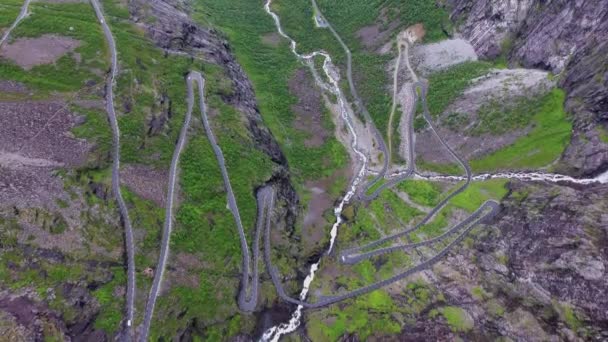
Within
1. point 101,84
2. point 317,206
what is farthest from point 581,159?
point 101,84

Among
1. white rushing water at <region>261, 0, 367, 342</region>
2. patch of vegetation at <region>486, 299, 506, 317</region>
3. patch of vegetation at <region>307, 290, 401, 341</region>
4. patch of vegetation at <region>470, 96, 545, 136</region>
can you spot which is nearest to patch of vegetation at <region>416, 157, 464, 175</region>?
patch of vegetation at <region>470, 96, 545, 136</region>

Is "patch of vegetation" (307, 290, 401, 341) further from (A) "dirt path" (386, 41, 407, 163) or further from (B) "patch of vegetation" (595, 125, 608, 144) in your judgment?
(B) "patch of vegetation" (595, 125, 608, 144)

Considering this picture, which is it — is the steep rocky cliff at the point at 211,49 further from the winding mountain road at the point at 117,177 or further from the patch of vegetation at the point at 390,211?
the patch of vegetation at the point at 390,211

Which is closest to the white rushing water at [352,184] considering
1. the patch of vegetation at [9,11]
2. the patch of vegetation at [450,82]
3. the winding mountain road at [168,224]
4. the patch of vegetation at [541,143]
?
the patch of vegetation at [541,143]

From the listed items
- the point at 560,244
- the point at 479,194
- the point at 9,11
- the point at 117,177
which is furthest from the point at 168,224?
the point at 560,244

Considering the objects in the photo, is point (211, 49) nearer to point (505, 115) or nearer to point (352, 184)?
point (352, 184)

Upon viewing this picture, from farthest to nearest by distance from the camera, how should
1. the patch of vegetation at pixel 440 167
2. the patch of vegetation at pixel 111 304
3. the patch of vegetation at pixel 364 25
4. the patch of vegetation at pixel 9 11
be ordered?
the patch of vegetation at pixel 364 25, the patch of vegetation at pixel 440 167, the patch of vegetation at pixel 9 11, the patch of vegetation at pixel 111 304

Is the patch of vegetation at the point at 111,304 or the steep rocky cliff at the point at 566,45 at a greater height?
the steep rocky cliff at the point at 566,45
